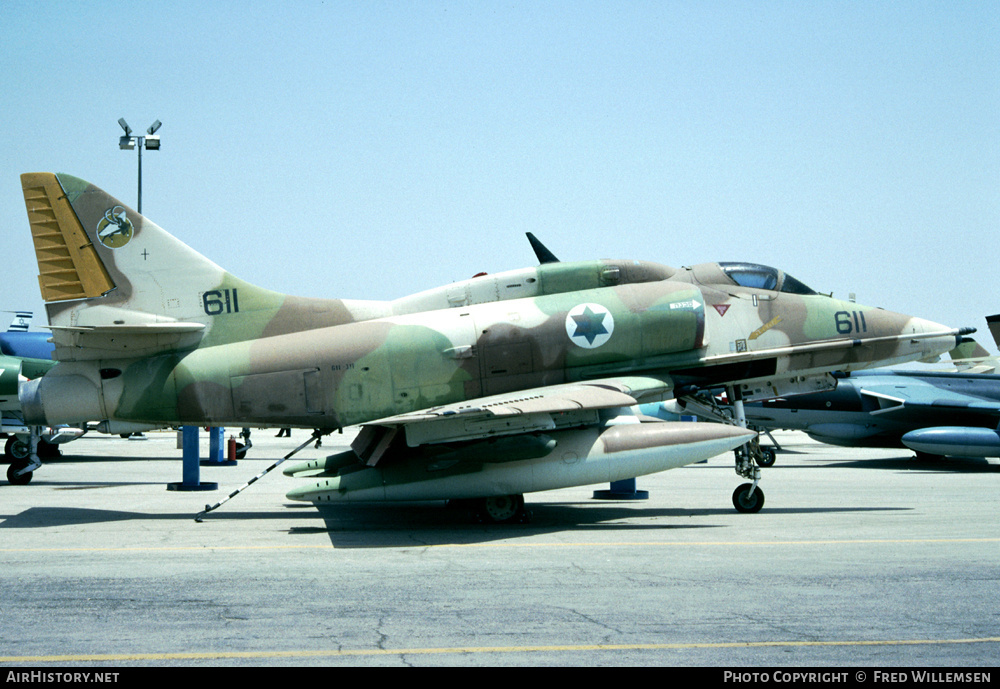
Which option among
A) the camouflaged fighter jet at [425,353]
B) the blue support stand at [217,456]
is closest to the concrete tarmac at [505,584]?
the camouflaged fighter jet at [425,353]

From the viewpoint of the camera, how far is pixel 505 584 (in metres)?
8.14

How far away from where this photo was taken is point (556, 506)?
14.7m

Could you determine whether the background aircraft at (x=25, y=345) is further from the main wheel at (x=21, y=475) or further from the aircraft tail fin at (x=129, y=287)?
the aircraft tail fin at (x=129, y=287)

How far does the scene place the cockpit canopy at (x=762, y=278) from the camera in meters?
13.7

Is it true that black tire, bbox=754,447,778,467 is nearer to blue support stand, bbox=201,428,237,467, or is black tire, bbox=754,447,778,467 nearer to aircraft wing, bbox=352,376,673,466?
aircraft wing, bbox=352,376,673,466

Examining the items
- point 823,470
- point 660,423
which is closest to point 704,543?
point 660,423

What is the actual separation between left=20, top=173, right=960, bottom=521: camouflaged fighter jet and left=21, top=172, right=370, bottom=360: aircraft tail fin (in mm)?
21

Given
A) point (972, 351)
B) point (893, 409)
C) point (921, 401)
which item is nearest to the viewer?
point (921, 401)

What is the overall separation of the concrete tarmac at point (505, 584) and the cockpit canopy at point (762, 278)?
139 inches

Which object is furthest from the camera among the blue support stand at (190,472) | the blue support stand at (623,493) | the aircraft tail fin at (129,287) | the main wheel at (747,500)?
the blue support stand at (190,472)

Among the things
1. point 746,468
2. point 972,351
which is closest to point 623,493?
point 746,468

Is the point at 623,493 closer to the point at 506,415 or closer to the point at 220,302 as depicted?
the point at 506,415

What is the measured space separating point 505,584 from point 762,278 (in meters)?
7.65
